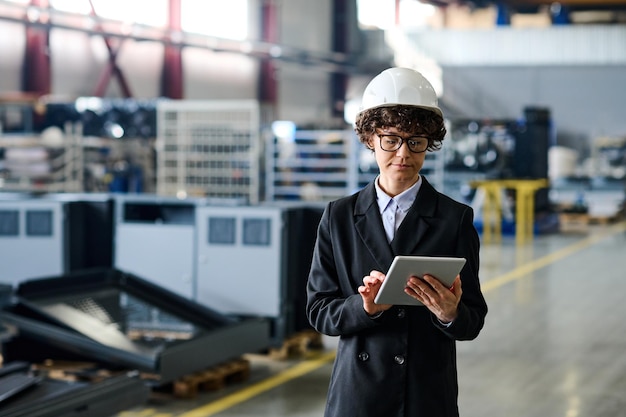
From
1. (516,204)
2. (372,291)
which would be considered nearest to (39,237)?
(372,291)

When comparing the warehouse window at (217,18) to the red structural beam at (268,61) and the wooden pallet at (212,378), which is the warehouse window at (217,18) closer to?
the red structural beam at (268,61)

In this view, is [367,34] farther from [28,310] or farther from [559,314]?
[28,310]

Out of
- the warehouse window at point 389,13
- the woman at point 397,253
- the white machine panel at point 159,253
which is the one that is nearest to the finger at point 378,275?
the woman at point 397,253

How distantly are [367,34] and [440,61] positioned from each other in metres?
2.71

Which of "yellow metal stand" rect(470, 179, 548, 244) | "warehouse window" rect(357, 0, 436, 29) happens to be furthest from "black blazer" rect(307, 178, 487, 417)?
"warehouse window" rect(357, 0, 436, 29)

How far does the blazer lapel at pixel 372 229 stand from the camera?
2.38 meters

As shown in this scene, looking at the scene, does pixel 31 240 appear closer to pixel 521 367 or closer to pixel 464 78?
pixel 521 367

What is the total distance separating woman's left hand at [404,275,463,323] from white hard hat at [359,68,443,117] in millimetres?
456

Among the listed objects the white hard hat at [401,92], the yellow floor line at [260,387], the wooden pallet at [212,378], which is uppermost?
the white hard hat at [401,92]

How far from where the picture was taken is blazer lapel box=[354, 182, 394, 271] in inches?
93.8

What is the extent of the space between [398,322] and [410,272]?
0.80 ft

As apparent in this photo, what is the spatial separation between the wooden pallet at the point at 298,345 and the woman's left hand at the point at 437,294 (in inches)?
189

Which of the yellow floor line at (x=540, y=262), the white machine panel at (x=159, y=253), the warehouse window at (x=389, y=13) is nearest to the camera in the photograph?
the white machine panel at (x=159, y=253)

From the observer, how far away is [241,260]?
6977mm
